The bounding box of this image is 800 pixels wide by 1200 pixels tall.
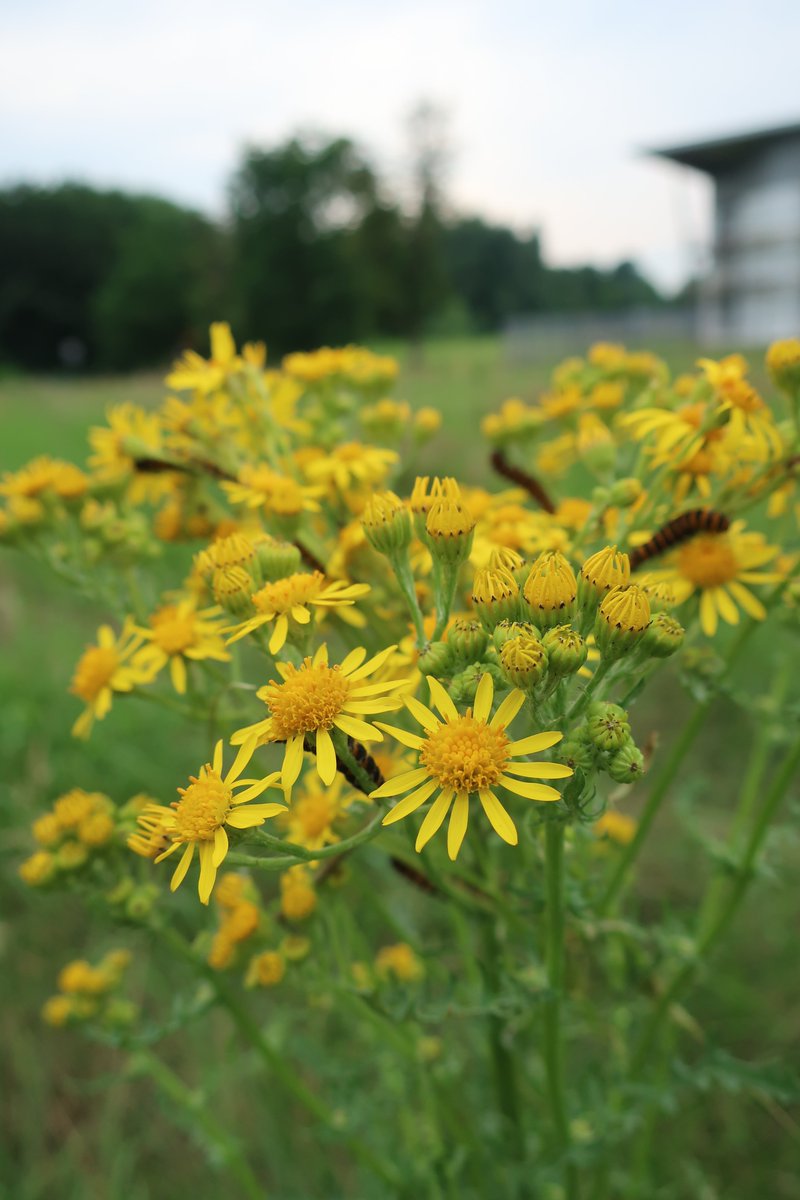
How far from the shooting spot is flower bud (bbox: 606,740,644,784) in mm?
1009

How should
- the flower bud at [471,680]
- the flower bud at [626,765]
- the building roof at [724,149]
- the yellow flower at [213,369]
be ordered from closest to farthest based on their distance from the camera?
the flower bud at [626,765] → the flower bud at [471,680] → the yellow flower at [213,369] → the building roof at [724,149]

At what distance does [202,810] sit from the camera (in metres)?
1.09

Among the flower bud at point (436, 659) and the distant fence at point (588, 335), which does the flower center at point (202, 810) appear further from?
the distant fence at point (588, 335)

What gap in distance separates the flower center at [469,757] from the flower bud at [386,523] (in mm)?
337

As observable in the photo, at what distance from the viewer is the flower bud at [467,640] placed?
3.70ft

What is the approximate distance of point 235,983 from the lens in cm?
350

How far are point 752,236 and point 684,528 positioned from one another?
2291 centimetres

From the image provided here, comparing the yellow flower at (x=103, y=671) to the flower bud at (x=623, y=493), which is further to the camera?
the yellow flower at (x=103, y=671)

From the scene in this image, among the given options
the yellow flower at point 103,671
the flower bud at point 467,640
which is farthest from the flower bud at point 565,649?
the yellow flower at point 103,671

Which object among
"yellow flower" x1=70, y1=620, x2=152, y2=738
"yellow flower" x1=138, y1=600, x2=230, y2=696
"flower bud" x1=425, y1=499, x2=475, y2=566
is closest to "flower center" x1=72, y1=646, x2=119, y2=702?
"yellow flower" x1=70, y1=620, x2=152, y2=738

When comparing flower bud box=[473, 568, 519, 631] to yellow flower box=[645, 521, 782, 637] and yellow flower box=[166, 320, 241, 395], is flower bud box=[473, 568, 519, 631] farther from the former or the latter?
yellow flower box=[166, 320, 241, 395]

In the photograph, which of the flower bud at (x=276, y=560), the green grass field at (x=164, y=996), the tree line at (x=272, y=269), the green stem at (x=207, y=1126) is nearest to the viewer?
the flower bud at (x=276, y=560)

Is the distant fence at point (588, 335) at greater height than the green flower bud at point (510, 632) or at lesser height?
greater

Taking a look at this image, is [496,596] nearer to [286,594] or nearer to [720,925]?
[286,594]
